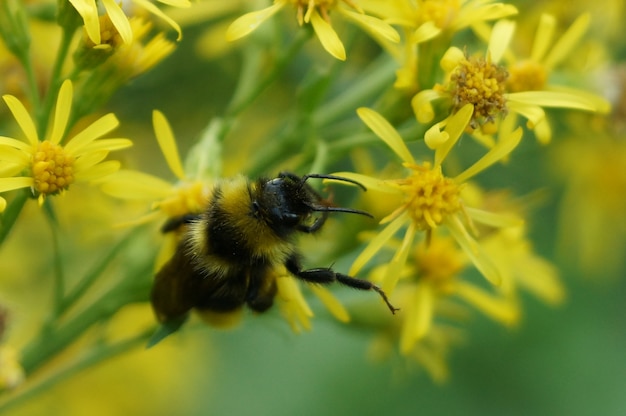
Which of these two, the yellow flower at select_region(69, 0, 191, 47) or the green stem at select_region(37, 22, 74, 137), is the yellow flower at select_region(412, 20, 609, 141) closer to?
the yellow flower at select_region(69, 0, 191, 47)

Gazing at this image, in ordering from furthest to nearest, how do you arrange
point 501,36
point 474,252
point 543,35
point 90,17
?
point 543,35 < point 501,36 < point 474,252 < point 90,17

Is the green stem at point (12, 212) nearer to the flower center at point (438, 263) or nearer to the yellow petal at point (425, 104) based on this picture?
the yellow petal at point (425, 104)

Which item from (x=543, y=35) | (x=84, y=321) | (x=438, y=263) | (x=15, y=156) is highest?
(x=15, y=156)

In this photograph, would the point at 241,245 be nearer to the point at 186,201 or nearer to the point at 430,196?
the point at 186,201

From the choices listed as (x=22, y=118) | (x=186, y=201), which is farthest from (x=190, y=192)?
(x=22, y=118)

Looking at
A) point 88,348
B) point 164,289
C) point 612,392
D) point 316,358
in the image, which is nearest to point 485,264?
point 164,289

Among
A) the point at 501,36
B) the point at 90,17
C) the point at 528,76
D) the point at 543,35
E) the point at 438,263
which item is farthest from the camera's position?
the point at 438,263

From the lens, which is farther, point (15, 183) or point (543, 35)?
point (543, 35)

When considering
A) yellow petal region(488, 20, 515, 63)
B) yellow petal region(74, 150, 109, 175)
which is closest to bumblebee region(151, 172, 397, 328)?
yellow petal region(74, 150, 109, 175)
